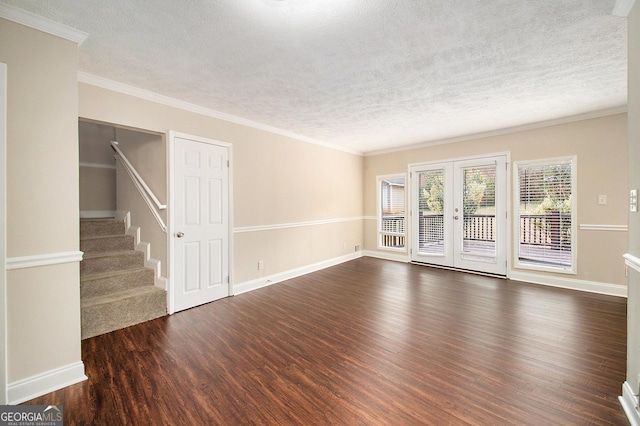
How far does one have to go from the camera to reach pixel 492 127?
4.64 m

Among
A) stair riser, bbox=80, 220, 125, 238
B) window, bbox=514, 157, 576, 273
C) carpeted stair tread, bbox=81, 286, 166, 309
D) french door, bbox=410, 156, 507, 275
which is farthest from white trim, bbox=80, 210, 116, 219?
window, bbox=514, 157, 576, 273

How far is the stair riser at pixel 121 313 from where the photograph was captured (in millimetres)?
2750

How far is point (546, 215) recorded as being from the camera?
4.41m

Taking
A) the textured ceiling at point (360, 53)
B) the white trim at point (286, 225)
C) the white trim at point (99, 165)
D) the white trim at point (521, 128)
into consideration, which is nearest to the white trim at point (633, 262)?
the textured ceiling at point (360, 53)

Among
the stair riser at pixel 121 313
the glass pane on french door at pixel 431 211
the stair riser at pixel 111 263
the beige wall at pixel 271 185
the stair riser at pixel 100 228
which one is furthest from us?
the glass pane on french door at pixel 431 211

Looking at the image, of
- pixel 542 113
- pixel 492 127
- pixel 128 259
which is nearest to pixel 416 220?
pixel 492 127

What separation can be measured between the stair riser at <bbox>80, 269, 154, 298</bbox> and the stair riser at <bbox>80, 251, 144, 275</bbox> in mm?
295

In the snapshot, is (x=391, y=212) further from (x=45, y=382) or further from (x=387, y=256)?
(x=45, y=382)

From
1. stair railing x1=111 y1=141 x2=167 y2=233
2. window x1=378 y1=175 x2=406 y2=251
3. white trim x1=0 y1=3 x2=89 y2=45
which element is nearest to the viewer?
white trim x1=0 y1=3 x2=89 y2=45

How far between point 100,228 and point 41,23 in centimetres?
278

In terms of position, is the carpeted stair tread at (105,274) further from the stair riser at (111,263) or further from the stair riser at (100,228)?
the stair riser at (100,228)

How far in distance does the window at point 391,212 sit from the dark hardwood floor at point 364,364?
2654 mm

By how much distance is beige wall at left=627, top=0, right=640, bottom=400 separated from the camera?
161 centimetres

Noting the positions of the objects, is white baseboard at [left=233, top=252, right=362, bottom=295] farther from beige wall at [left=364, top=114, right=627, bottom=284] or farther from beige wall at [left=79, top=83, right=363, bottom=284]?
beige wall at [left=364, top=114, right=627, bottom=284]
